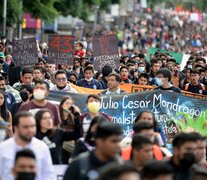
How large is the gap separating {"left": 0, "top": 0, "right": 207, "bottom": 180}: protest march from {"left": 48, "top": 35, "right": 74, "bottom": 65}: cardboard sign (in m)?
0.02

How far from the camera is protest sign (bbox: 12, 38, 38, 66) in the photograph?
79.9 ft

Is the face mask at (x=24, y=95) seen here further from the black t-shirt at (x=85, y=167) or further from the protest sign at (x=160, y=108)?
the black t-shirt at (x=85, y=167)

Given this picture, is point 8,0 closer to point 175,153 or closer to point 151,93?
point 151,93

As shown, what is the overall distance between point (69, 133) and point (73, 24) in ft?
190

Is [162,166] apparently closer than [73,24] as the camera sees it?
Yes

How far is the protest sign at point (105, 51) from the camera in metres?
25.5

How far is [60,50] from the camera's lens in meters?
25.7

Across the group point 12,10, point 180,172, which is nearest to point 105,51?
point 180,172

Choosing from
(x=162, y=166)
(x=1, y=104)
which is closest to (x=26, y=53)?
(x=1, y=104)

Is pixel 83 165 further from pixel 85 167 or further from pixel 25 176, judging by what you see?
pixel 25 176

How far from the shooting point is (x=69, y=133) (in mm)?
13375

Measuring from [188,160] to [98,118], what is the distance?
6.53 ft

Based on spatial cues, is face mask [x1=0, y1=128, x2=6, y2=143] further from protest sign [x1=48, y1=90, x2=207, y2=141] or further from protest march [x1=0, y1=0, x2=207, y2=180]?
protest sign [x1=48, y1=90, x2=207, y2=141]

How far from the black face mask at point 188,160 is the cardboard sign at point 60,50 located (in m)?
14.1
